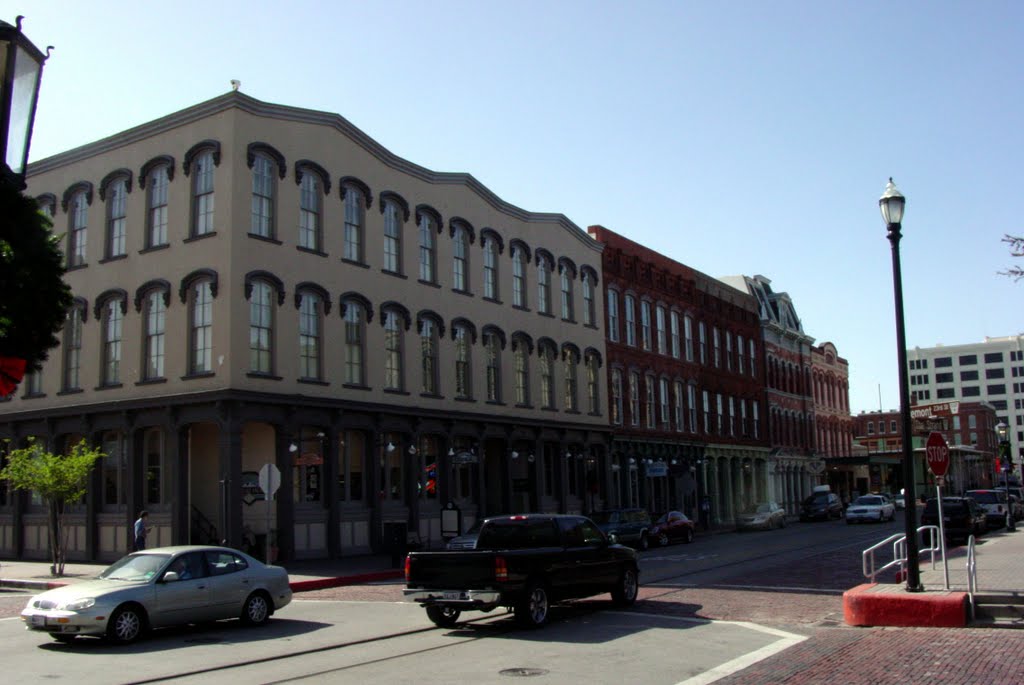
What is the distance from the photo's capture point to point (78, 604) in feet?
46.6

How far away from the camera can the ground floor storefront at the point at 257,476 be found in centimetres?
2883

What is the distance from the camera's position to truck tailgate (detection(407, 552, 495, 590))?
584 inches

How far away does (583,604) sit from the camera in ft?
60.4

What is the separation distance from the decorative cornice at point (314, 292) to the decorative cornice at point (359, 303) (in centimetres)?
54

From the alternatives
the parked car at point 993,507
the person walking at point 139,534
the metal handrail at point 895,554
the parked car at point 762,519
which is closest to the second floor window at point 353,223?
the person walking at point 139,534

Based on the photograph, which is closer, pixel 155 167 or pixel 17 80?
pixel 17 80

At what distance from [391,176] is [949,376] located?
503ft

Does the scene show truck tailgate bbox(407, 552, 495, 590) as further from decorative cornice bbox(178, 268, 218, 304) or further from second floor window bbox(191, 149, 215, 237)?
second floor window bbox(191, 149, 215, 237)

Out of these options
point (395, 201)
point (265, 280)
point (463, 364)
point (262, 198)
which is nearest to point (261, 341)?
point (265, 280)

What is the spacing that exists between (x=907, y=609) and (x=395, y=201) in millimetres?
24902

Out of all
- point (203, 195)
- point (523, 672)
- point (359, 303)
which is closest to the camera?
point (523, 672)

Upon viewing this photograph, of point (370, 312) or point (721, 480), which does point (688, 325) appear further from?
point (370, 312)

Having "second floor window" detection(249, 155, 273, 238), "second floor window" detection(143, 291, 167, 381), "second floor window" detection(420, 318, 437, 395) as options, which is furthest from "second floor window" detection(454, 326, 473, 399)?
"second floor window" detection(143, 291, 167, 381)

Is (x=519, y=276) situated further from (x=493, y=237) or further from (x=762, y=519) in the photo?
(x=762, y=519)
